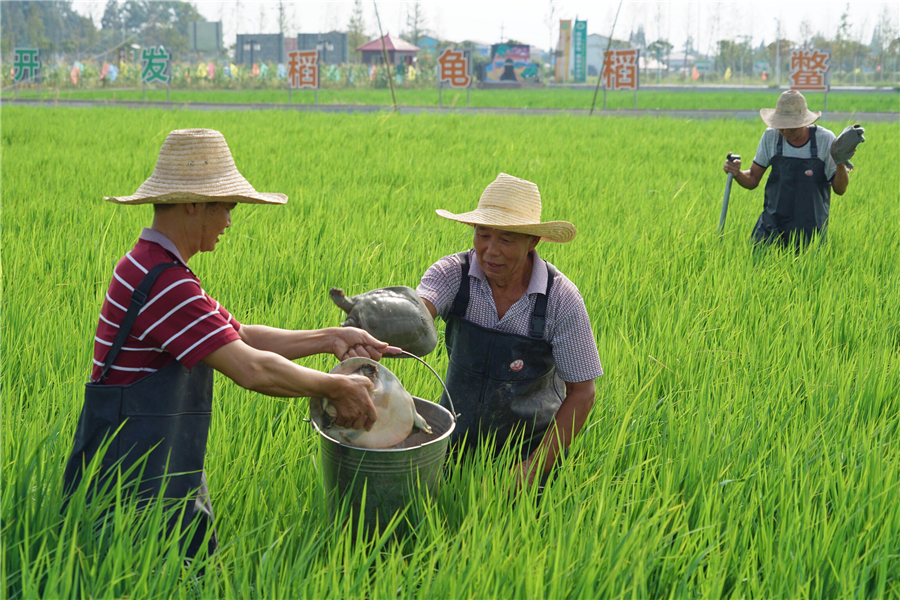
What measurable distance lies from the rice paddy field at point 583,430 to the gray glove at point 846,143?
52cm

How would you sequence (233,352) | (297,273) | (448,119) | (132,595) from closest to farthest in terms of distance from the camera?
(132,595) → (233,352) → (297,273) → (448,119)

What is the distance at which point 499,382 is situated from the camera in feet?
7.12

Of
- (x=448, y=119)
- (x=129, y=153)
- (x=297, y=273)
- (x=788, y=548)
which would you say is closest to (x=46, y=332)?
→ (x=297, y=273)

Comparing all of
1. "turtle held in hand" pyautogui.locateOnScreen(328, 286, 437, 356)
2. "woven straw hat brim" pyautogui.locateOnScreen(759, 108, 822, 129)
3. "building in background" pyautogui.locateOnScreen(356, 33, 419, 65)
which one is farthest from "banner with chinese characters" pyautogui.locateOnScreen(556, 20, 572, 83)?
"turtle held in hand" pyautogui.locateOnScreen(328, 286, 437, 356)

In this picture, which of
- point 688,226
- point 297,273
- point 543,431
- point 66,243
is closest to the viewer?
point 543,431

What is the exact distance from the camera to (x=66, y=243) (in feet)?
13.7

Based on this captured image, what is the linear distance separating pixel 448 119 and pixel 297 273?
994 centimetres

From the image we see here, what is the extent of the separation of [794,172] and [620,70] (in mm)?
19673

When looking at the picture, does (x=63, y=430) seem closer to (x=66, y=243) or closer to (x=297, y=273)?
(x=297, y=273)

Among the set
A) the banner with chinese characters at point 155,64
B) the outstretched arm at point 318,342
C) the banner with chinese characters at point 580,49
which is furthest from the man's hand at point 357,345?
the banner with chinese characters at point 580,49

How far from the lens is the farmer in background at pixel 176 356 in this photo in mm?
1513

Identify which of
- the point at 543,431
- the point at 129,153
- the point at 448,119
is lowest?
the point at 543,431

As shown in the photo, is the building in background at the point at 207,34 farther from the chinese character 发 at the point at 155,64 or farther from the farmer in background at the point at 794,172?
the farmer in background at the point at 794,172

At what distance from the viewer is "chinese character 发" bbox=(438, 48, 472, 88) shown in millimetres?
23062
